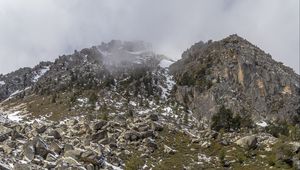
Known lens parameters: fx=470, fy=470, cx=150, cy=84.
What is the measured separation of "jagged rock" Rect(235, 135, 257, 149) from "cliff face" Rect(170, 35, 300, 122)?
3986 cm

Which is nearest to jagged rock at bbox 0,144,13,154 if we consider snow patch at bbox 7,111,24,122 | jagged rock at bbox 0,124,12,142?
jagged rock at bbox 0,124,12,142

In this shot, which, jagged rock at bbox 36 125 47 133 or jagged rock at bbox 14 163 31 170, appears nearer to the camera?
jagged rock at bbox 14 163 31 170

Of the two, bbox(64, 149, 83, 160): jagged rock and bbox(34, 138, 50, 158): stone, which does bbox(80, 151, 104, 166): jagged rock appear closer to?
bbox(64, 149, 83, 160): jagged rock

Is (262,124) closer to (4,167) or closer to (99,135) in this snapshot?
(99,135)

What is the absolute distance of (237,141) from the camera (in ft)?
344

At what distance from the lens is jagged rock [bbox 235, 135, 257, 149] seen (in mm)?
101600

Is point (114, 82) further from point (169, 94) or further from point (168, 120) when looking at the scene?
point (168, 120)

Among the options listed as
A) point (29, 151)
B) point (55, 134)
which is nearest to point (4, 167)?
point (29, 151)

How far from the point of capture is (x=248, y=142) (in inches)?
4016

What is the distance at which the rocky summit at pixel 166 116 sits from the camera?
8218cm

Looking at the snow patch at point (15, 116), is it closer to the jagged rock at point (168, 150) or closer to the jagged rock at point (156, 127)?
the jagged rock at point (156, 127)

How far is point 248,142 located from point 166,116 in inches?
1394

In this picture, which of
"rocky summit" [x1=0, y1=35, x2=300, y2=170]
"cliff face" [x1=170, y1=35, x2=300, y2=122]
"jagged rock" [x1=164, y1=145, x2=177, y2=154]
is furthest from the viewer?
"cliff face" [x1=170, y1=35, x2=300, y2=122]

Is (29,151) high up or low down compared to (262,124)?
down
